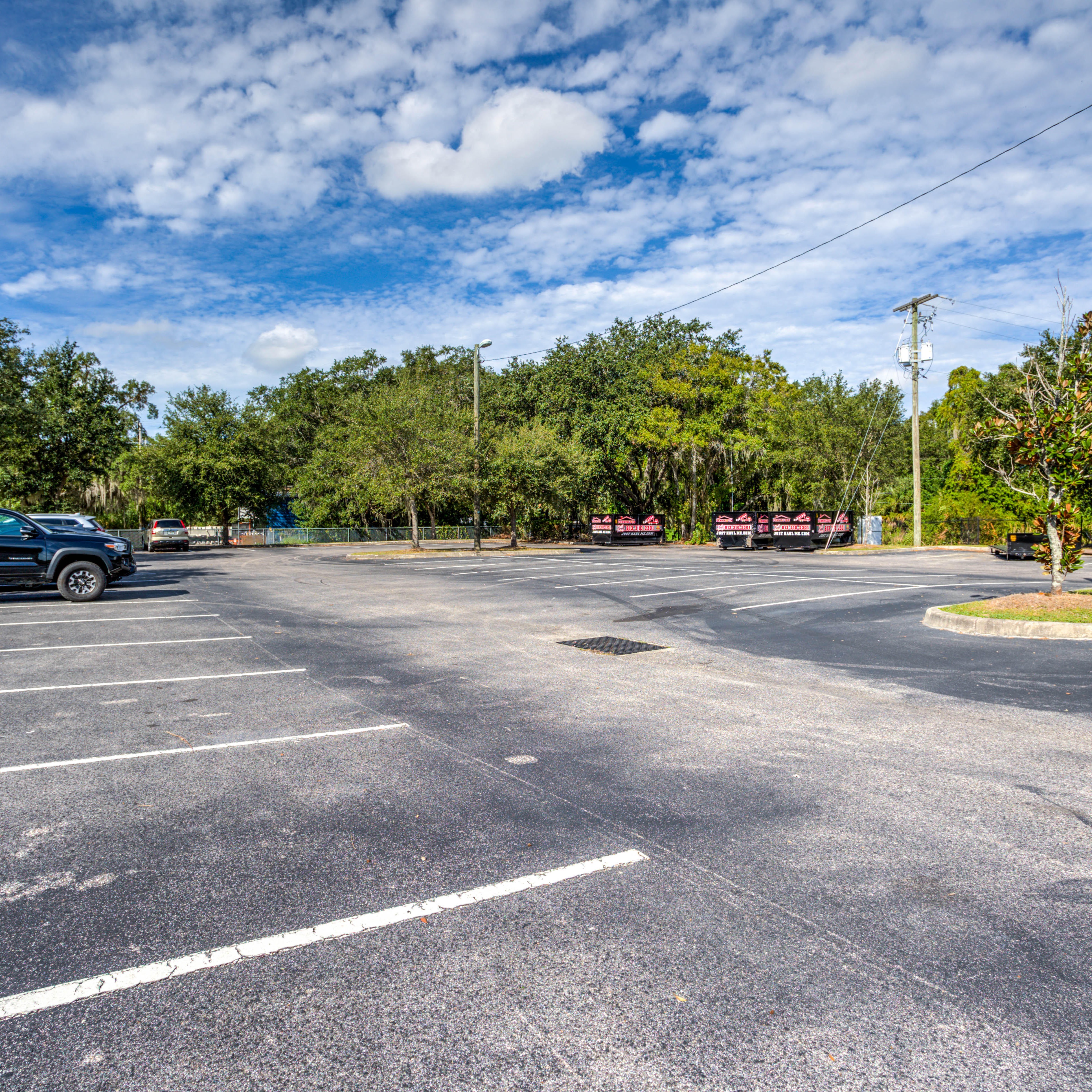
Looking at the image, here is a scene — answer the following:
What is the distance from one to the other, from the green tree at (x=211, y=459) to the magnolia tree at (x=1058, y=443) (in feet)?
147

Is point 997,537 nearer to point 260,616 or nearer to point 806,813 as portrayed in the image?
point 260,616

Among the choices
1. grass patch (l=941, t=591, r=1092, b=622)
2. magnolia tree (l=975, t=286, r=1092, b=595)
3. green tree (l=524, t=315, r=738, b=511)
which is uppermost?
green tree (l=524, t=315, r=738, b=511)

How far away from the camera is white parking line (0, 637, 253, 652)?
32.3 ft

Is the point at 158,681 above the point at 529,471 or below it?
below

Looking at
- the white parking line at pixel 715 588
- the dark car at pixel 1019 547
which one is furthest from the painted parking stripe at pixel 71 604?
the dark car at pixel 1019 547

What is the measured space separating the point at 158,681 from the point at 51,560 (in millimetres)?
8892

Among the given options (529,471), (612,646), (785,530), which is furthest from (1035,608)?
(529,471)

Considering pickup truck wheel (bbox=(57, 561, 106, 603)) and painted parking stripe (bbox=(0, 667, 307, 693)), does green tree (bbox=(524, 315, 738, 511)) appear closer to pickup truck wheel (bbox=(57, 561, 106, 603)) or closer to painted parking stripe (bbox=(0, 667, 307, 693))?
pickup truck wheel (bbox=(57, 561, 106, 603))

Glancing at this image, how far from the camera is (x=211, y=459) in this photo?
47.8 metres

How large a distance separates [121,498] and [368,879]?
211 feet

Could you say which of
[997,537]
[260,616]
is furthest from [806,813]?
[997,537]

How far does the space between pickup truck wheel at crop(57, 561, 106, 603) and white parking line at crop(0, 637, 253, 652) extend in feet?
18.2

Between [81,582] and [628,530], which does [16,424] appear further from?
[628,530]

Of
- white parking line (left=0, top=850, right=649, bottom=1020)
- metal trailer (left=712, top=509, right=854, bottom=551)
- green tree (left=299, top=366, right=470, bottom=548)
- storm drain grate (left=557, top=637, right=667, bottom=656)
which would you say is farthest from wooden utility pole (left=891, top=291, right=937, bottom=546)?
white parking line (left=0, top=850, right=649, bottom=1020)
